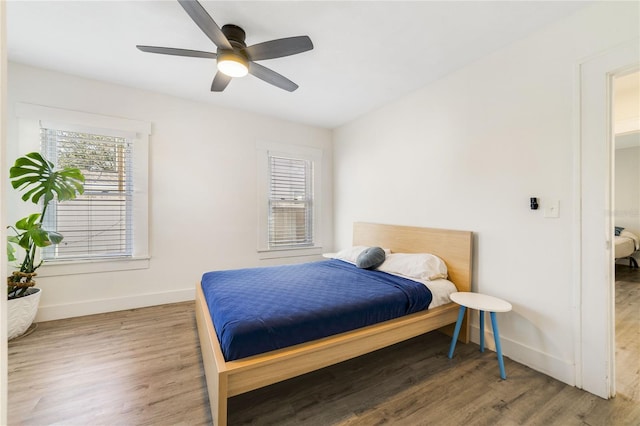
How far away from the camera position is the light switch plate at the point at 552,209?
182cm

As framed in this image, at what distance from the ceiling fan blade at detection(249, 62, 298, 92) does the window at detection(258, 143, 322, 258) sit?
5.16ft

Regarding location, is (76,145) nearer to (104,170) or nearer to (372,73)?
(104,170)

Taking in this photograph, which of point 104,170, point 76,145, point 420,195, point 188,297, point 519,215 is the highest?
point 76,145

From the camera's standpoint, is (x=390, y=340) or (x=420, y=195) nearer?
(x=390, y=340)

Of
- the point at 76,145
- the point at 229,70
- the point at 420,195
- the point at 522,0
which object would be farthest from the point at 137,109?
the point at 522,0

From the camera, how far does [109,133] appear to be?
286 centimetres

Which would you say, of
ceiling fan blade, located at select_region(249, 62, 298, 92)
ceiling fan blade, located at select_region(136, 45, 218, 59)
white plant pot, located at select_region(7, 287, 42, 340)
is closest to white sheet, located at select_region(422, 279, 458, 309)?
ceiling fan blade, located at select_region(249, 62, 298, 92)

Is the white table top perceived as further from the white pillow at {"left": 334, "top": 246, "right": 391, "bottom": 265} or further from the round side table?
the white pillow at {"left": 334, "top": 246, "right": 391, "bottom": 265}

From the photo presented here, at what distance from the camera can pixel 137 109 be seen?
9.77ft

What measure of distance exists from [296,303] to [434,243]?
170cm

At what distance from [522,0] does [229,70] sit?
212 centimetres

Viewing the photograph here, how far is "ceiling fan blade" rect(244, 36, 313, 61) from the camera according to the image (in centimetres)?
165

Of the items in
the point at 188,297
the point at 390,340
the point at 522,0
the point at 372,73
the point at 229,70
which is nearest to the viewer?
the point at 522,0

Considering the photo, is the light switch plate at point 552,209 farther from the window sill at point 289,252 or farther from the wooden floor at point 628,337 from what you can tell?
the window sill at point 289,252
